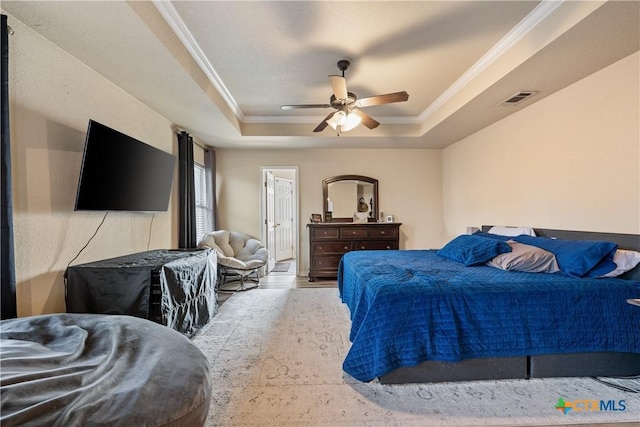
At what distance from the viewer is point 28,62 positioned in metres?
1.88

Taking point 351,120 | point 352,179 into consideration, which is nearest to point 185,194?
point 351,120

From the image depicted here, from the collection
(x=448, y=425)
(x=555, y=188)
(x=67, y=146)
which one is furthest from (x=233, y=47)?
(x=555, y=188)

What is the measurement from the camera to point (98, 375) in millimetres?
1028

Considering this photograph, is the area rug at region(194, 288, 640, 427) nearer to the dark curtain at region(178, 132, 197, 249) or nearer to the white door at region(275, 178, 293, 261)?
the dark curtain at region(178, 132, 197, 249)

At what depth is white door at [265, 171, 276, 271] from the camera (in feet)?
18.3

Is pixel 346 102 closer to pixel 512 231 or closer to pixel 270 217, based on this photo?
pixel 512 231

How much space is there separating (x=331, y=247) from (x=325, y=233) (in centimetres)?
27

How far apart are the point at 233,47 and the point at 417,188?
405 cm

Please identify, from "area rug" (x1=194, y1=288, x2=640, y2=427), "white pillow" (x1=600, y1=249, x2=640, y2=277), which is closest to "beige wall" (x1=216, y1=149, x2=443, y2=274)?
"area rug" (x1=194, y1=288, x2=640, y2=427)

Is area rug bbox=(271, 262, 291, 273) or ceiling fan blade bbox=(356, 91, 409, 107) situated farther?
area rug bbox=(271, 262, 291, 273)

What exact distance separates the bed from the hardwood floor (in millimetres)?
2702

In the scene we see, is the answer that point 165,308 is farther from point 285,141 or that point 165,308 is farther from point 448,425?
point 285,141

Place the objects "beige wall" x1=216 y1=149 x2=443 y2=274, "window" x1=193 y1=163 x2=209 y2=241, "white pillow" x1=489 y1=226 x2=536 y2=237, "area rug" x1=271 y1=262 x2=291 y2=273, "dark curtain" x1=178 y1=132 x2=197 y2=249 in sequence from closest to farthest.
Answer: "white pillow" x1=489 y1=226 x2=536 y2=237 → "dark curtain" x1=178 y1=132 x2=197 y2=249 → "window" x1=193 y1=163 x2=209 y2=241 → "beige wall" x1=216 y1=149 x2=443 y2=274 → "area rug" x1=271 y1=262 x2=291 y2=273

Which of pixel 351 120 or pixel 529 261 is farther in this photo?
pixel 351 120
